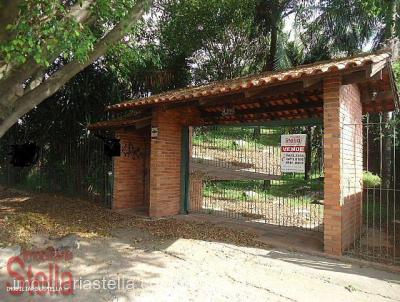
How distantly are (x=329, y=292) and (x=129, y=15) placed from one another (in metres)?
5.29

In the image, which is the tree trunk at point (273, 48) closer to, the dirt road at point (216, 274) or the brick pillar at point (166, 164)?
the brick pillar at point (166, 164)

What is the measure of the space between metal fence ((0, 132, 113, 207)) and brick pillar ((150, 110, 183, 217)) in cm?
200

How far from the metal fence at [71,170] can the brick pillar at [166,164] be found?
2004 mm

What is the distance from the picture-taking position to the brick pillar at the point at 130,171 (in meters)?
9.68

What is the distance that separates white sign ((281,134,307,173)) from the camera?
6812 mm

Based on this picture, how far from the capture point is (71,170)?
11.6m

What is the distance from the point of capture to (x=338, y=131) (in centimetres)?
574

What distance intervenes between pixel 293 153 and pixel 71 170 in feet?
25.8

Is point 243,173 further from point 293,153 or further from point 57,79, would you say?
point 57,79

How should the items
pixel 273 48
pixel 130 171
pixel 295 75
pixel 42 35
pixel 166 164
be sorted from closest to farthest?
pixel 42 35 → pixel 295 75 → pixel 166 164 → pixel 130 171 → pixel 273 48

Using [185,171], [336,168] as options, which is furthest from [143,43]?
[336,168]

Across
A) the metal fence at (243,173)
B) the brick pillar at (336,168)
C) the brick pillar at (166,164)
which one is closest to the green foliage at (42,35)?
the brick pillar at (166,164)

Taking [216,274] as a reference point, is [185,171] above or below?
above

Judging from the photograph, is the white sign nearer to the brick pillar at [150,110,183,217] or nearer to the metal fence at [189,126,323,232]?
the metal fence at [189,126,323,232]
